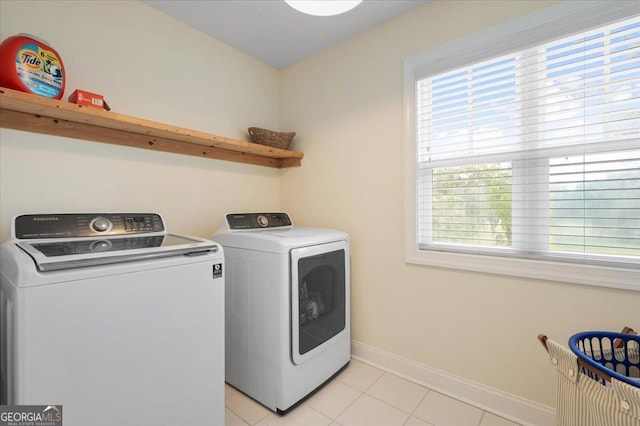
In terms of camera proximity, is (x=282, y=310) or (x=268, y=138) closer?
(x=282, y=310)

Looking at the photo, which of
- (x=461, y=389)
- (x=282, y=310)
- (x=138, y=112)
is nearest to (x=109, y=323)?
(x=282, y=310)

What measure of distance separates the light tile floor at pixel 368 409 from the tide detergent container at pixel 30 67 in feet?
6.21

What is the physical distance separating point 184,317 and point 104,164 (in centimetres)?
110

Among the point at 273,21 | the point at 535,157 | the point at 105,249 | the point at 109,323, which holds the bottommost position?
the point at 109,323

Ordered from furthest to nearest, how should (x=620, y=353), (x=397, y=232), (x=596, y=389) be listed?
(x=397, y=232), (x=620, y=353), (x=596, y=389)

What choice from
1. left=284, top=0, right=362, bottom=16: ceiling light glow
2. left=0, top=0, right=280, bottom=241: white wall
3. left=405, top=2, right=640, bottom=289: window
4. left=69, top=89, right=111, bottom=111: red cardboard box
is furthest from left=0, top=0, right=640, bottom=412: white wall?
left=284, top=0, right=362, bottom=16: ceiling light glow

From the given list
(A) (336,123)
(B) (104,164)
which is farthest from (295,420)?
(A) (336,123)

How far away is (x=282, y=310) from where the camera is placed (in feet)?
4.99

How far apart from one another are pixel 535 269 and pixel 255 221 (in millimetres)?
1710

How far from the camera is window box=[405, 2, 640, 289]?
1.26 m

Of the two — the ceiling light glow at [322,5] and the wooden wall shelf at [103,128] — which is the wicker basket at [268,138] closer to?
the wooden wall shelf at [103,128]

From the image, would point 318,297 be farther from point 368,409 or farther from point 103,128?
point 103,128

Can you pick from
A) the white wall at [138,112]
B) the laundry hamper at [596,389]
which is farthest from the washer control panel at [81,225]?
the laundry hamper at [596,389]

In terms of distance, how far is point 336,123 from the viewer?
7.33ft
